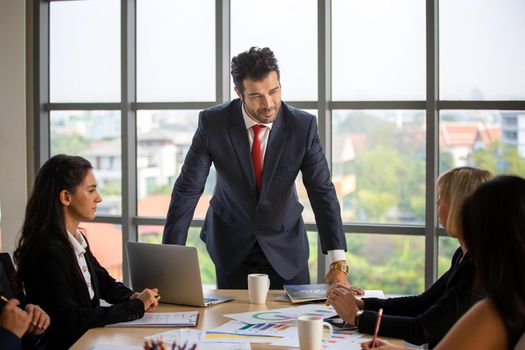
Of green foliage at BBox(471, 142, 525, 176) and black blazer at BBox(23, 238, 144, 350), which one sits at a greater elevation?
green foliage at BBox(471, 142, 525, 176)

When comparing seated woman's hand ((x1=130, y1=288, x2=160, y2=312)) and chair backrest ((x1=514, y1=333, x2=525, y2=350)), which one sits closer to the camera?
chair backrest ((x1=514, y1=333, x2=525, y2=350))

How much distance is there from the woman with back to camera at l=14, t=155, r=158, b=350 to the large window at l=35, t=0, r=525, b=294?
2.22 meters

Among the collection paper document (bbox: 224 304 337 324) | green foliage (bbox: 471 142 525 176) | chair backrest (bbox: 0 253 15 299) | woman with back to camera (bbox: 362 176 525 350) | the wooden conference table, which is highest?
green foliage (bbox: 471 142 525 176)

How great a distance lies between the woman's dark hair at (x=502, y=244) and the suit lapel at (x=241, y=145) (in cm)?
188

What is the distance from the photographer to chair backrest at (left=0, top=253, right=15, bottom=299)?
2.65 m

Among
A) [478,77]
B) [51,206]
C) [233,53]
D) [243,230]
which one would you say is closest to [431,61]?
[478,77]

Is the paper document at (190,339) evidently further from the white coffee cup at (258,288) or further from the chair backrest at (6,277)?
the chair backrest at (6,277)

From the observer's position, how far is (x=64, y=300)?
2.53m

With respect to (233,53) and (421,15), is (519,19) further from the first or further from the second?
(233,53)

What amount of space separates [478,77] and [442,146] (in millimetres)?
490

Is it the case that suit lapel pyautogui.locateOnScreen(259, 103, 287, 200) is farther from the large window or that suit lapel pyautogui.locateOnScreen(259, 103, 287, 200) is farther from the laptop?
the large window

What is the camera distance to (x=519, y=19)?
14.8 ft

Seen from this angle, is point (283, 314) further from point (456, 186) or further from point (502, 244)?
point (502, 244)

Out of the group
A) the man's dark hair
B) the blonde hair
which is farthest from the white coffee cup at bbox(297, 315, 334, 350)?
the man's dark hair
